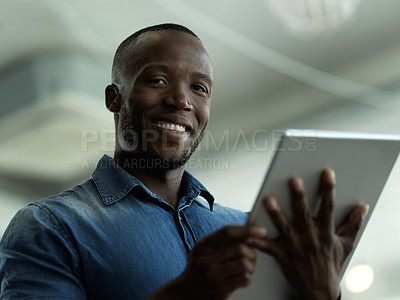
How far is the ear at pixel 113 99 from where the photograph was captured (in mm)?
1180

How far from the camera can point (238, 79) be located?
3.21 metres

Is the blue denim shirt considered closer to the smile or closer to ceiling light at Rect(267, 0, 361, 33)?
the smile

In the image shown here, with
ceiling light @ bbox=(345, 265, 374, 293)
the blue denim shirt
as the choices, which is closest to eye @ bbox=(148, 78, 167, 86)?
the blue denim shirt

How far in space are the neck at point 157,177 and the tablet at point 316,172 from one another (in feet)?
1.17

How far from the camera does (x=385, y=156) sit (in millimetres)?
802

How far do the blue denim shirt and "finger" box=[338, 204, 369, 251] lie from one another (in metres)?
0.29

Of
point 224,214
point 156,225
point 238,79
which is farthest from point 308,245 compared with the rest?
point 238,79

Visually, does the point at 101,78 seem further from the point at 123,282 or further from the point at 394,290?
the point at 123,282

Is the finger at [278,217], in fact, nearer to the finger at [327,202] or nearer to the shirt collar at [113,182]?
the finger at [327,202]

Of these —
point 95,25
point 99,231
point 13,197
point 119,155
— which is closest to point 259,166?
point 95,25

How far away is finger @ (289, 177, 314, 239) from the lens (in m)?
0.72

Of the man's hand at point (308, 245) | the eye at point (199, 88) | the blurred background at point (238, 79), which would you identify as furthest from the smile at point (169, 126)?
the blurred background at point (238, 79)

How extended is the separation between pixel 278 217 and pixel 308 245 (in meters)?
0.07

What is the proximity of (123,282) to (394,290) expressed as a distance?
94.8 inches
